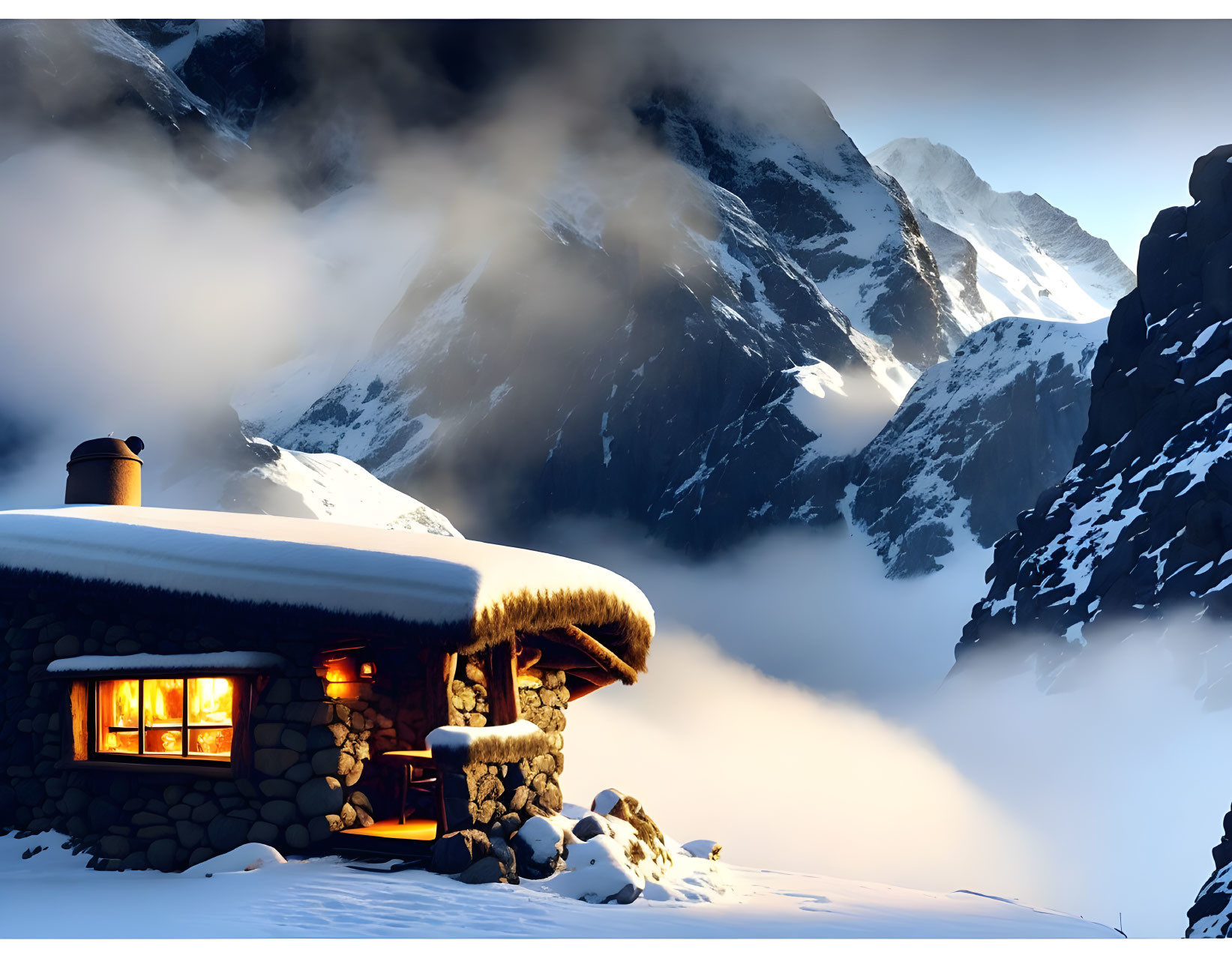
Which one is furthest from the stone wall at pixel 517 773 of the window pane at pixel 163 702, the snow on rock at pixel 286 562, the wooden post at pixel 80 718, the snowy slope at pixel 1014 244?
the snowy slope at pixel 1014 244

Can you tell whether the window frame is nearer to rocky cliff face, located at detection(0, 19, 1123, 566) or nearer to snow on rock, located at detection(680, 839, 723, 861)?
snow on rock, located at detection(680, 839, 723, 861)

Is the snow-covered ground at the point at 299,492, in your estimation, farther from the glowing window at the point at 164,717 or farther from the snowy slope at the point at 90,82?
the glowing window at the point at 164,717

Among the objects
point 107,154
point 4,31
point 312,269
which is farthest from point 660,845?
point 312,269

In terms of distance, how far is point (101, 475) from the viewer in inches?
408

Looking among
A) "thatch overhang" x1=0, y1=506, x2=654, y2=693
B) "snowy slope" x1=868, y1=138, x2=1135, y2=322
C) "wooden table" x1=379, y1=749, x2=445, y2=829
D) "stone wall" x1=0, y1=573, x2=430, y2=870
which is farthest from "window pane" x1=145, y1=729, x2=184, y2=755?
"snowy slope" x1=868, y1=138, x2=1135, y2=322

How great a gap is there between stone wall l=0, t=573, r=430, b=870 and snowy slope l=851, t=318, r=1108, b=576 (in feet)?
321

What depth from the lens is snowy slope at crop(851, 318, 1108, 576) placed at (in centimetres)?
9950

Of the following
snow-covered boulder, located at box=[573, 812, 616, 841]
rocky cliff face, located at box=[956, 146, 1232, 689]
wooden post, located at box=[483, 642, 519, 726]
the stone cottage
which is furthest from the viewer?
rocky cliff face, located at box=[956, 146, 1232, 689]

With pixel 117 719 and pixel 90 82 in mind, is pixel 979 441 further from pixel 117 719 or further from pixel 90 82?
pixel 117 719

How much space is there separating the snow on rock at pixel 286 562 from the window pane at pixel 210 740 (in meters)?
1.29

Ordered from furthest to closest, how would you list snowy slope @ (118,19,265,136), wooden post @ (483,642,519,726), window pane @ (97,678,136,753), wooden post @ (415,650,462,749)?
snowy slope @ (118,19,265,136) < wooden post @ (483,642,519,726) < window pane @ (97,678,136,753) < wooden post @ (415,650,462,749)

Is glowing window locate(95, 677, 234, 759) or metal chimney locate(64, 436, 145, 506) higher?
metal chimney locate(64, 436, 145, 506)

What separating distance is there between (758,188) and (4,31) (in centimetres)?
13770

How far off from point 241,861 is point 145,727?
1.55 metres
